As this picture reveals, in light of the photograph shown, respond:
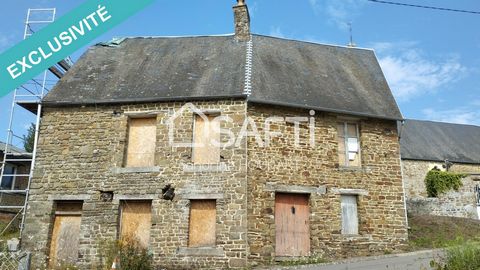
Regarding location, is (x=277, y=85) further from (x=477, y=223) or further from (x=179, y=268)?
(x=477, y=223)

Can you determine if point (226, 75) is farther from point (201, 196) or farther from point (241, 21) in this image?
point (201, 196)

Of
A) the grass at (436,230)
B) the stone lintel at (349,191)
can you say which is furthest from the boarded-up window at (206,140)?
the grass at (436,230)

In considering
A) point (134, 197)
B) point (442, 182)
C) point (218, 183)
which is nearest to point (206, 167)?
point (218, 183)

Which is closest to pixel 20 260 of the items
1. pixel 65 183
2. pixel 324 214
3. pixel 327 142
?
pixel 65 183

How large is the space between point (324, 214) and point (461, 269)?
5.54 metres

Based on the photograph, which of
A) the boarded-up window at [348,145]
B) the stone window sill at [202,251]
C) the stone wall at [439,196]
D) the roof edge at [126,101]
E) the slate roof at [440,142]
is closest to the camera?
the stone window sill at [202,251]

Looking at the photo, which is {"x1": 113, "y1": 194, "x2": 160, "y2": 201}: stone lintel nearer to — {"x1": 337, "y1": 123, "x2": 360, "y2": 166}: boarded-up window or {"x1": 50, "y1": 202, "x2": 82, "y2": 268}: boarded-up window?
{"x1": 50, "y1": 202, "x2": 82, "y2": 268}: boarded-up window

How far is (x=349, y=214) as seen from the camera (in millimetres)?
12148

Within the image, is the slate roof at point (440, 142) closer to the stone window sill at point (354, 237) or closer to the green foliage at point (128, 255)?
the stone window sill at point (354, 237)

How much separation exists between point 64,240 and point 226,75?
6.72m

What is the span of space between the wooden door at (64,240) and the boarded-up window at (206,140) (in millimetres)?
3894

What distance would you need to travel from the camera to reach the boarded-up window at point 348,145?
12672mm

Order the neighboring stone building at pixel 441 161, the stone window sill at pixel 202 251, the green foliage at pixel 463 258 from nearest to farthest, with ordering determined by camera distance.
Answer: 1. the green foliage at pixel 463 258
2. the stone window sill at pixel 202 251
3. the neighboring stone building at pixel 441 161

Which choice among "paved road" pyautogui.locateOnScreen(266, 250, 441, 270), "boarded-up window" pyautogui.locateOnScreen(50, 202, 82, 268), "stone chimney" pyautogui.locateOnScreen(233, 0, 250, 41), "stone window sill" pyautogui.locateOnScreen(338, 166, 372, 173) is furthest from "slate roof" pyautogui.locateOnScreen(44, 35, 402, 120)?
"paved road" pyautogui.locateOnScreen(266, 250, 441, 270)
